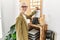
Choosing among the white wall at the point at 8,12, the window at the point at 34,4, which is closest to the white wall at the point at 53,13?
the window at the point at 34,4

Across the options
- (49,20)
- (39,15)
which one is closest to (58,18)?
(49,20)

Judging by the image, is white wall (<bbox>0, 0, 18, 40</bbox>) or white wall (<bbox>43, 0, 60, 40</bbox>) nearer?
white wall (<bbox>43, 0, 60, 40</bbox>)

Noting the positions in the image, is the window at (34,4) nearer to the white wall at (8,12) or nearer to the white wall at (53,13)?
the white wall at (53,13)

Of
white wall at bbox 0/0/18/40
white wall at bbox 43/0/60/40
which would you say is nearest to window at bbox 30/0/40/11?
white wall at bbox 43/0/60/40

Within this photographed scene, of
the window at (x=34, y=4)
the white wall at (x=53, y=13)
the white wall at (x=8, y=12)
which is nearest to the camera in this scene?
the white wall at (x=53, y=13)

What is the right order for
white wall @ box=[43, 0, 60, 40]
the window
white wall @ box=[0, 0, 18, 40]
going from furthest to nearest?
white wall @ box=[0, 0, 18, 40] → the window → white wall @ box=[43, 0, 60, 40]

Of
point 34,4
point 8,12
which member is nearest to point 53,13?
point 34,4

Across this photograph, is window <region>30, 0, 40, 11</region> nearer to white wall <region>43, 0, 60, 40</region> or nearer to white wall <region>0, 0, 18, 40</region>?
white wall <region>43, 0, 60, 40</region>

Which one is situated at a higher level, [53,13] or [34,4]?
[34,4]

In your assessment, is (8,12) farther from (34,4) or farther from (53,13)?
(53,13)

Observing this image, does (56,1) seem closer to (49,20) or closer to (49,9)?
(49,9)

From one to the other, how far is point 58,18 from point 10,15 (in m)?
1.12

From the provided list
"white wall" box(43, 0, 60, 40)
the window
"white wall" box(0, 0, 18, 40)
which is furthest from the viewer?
"white wall" box(0, 0, 18, 40)

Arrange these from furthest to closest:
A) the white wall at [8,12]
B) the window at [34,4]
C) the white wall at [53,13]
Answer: the white wall at [8,12] → the window at [34,4] → the white wall at [53,13]
